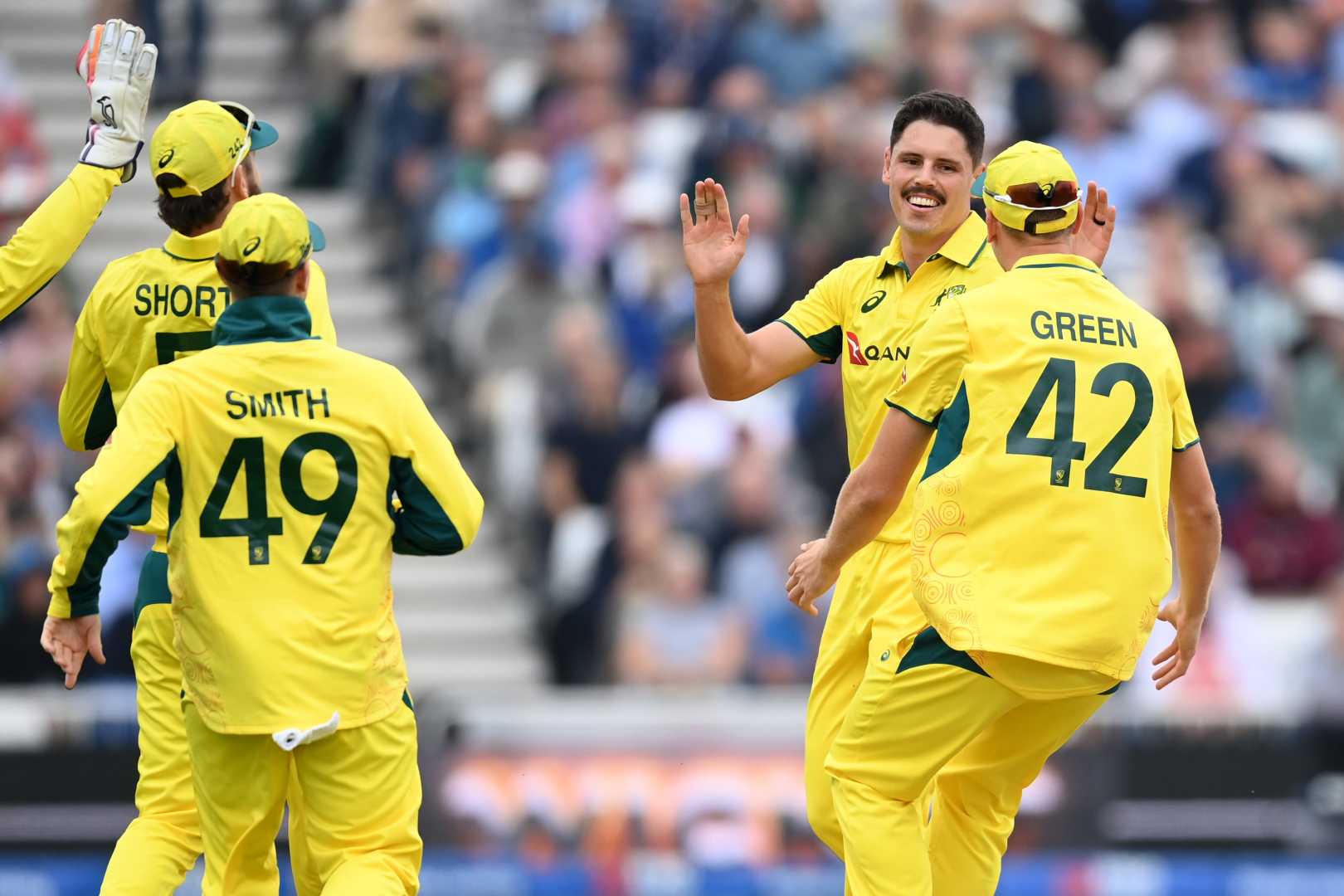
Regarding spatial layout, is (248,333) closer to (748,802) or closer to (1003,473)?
(1003,473)

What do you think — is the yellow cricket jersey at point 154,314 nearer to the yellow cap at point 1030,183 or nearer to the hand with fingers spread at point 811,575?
the hand with fingers spread at point 811,575

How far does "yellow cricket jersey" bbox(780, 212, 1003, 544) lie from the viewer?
7008 mm

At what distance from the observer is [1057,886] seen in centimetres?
1118

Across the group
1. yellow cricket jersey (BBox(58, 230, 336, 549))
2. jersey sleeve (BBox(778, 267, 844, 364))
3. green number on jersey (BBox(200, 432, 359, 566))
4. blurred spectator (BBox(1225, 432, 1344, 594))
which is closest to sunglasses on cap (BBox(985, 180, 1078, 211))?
jersey sleeve (BBox(778, 267, 844, 364))

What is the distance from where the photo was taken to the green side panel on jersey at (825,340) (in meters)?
7.38

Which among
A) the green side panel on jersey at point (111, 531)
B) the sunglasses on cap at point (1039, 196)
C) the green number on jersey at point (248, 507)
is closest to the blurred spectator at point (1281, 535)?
the sunglasses on cap at point (1039, 196)

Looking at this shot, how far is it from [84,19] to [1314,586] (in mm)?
9397

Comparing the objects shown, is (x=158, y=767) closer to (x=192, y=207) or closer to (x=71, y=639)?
(x=71, y=639)

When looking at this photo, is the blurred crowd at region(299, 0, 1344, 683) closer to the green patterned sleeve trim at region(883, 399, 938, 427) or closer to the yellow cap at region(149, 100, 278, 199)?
the yellow cap at region(149, 100, 278, 199)

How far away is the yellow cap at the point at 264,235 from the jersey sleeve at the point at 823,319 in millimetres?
1797

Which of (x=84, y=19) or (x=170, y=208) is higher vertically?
(x=84, y=19)

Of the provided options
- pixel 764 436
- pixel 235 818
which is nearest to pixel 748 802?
pixel 764 436

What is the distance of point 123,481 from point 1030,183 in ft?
8.58

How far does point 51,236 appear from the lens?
→ 23.3 feet
